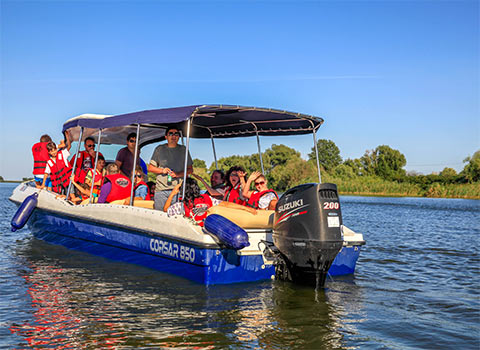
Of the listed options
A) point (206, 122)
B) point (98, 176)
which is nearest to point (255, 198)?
point (206, 122)

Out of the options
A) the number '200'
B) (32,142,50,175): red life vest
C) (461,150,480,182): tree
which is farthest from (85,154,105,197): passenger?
(461,150,480,182): tree

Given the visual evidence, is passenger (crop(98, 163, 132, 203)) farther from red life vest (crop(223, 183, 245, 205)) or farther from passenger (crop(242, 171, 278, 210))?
passenger (crop(242, 171, 278, 210))

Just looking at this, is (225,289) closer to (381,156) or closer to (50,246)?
(50,246)

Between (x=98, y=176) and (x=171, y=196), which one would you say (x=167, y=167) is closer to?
(x=171, y=196)

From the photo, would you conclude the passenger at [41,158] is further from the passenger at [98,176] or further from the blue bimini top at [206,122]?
the passenger at [98,176]

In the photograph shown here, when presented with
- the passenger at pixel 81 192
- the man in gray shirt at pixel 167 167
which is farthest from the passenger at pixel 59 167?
the man in gray shirt at pixel 167 167

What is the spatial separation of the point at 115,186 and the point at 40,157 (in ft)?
10.7

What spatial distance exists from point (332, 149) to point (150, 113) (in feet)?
257

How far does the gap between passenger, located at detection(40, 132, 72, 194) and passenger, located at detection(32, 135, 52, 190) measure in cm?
51

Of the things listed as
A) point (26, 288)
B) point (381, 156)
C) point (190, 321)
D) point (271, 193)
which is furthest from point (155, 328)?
point (381, 156)

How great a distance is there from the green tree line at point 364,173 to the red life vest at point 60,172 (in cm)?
260

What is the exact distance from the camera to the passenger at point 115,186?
7.86m

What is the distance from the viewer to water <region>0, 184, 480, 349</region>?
432 cm

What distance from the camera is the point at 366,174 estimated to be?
75.7m
